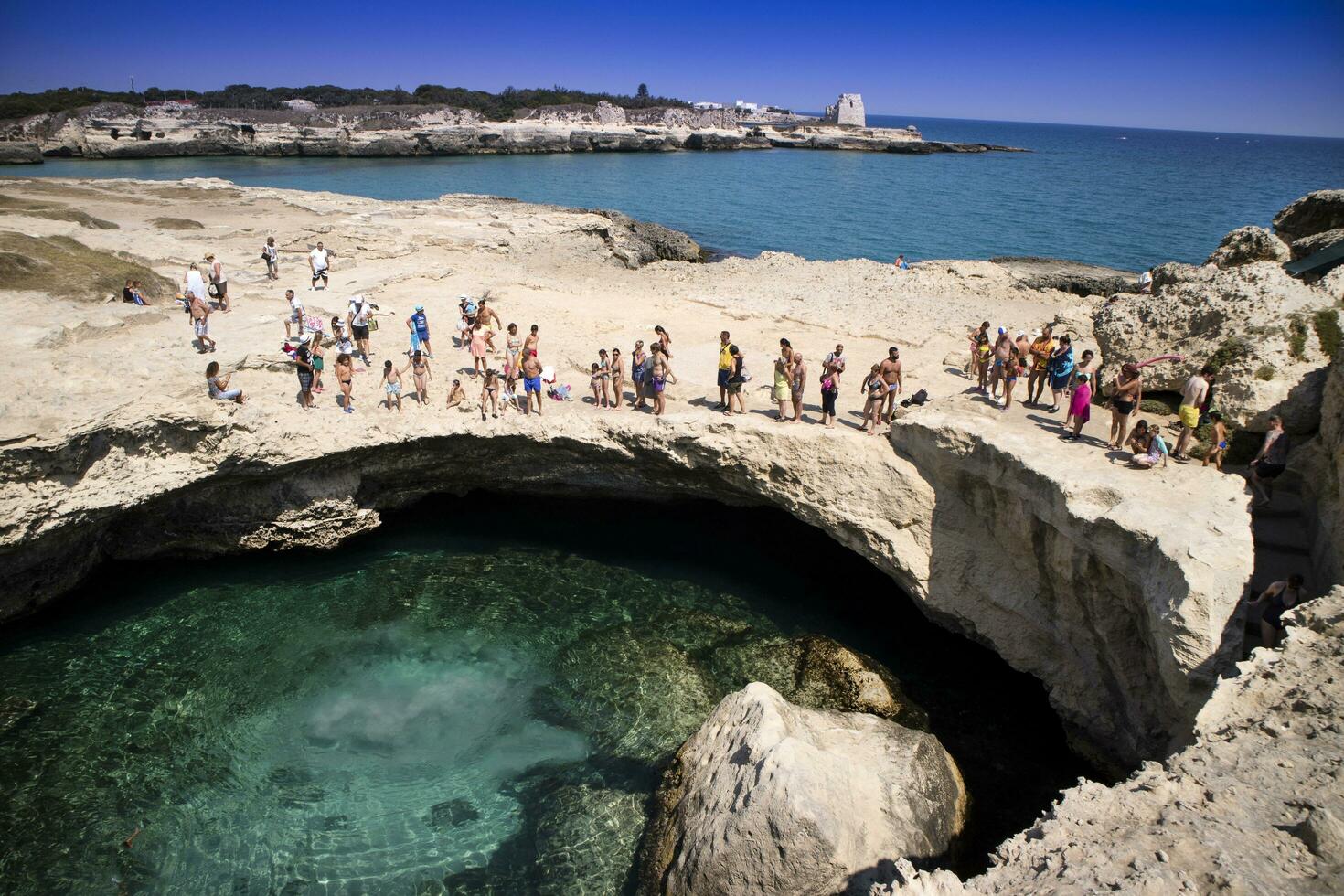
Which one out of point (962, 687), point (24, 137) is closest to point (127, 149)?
point (24, 137)

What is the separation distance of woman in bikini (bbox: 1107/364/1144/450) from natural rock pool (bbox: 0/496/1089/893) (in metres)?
4.63

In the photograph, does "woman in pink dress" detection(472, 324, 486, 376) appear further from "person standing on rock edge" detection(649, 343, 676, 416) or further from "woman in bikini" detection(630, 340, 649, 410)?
"person standing on rock edge" detection(649, 343, 676, 416)

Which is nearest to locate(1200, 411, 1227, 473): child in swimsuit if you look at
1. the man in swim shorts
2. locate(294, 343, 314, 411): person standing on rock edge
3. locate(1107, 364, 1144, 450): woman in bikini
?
locate(1107, 364, 1144, 450): woman in bikini

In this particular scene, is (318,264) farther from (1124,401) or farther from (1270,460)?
(1270,460)

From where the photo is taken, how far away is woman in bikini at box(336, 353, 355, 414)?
1429 centimetres

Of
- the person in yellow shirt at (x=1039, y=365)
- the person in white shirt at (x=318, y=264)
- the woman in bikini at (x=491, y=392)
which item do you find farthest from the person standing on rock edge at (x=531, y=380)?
the person in white shirt at (x=318, y=264)

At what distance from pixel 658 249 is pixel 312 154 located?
234 feet

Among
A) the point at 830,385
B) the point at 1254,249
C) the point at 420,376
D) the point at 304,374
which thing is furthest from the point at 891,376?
the point at 1254,249

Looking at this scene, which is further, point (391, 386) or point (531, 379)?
point (391, 386)

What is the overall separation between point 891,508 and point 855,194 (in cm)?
6268

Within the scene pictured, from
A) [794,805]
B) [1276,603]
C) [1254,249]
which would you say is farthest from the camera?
[1254,249]

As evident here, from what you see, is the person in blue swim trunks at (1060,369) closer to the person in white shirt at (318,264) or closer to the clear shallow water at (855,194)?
the person in white shirt at (318,264)

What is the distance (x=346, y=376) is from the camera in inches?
565

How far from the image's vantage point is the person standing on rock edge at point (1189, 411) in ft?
37.7
